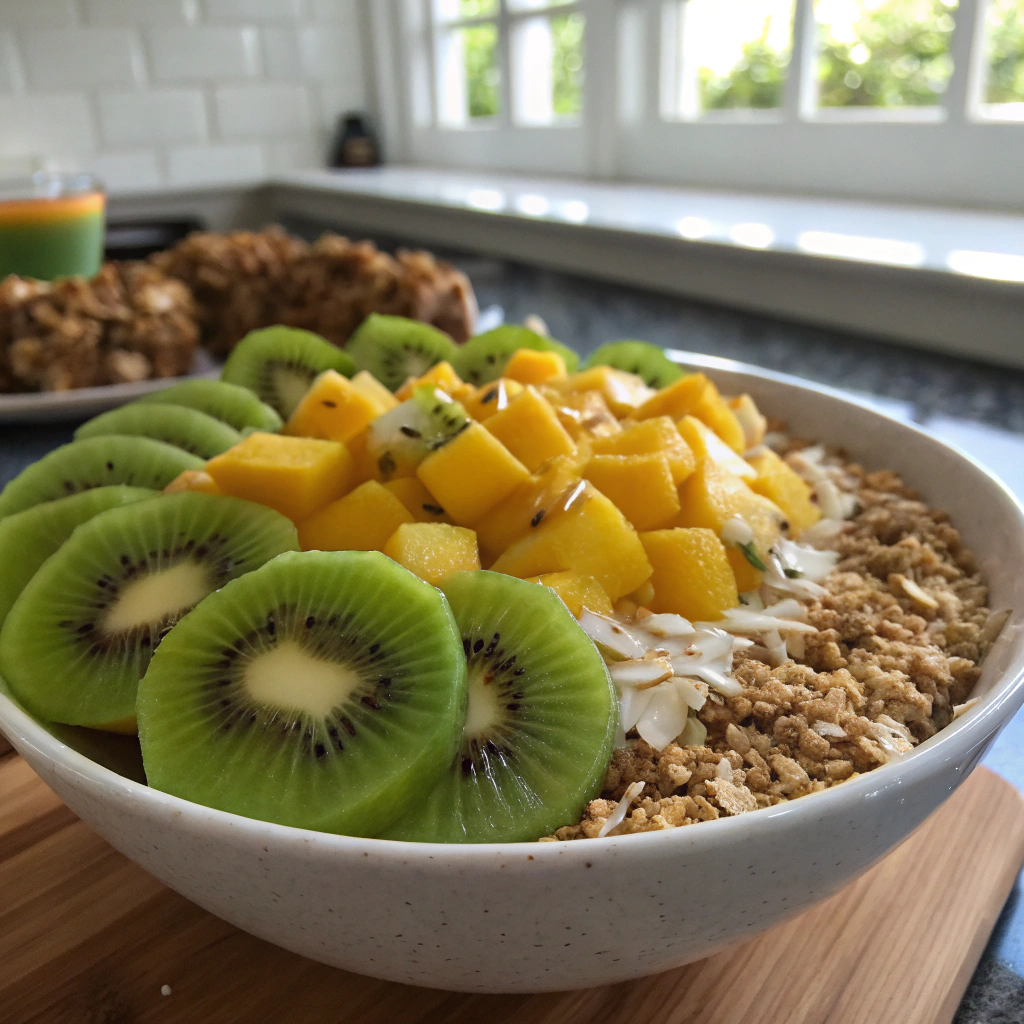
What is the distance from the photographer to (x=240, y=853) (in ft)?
1.42

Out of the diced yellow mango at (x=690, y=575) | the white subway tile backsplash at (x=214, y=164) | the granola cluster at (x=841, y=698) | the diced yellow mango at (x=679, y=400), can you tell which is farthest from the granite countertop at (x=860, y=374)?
the white subway tile backsplash at (x=214, y=164)

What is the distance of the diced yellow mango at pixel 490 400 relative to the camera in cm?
81

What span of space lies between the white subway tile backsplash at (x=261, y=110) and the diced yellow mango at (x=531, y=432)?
11.9 ft

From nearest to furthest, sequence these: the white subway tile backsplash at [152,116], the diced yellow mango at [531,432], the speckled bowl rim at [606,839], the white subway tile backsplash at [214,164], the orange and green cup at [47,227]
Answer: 1. the speckled bowl rim at [606,839]
2. the diced yellow mango at [531,432]
3. the orange and green cup at [47,227]
4. the white subway tile backsplash at [152,116]
5. the white subway tile backsplash at [214,164]

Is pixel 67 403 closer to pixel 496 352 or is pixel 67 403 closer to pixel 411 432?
pixel 496 352

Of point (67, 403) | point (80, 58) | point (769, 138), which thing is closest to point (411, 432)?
point (67, 403)

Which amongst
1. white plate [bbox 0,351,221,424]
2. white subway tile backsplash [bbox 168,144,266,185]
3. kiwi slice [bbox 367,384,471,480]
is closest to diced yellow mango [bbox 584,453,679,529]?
kiwi slice [bbox 367,384,471,480]

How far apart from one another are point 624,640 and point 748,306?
142 cm

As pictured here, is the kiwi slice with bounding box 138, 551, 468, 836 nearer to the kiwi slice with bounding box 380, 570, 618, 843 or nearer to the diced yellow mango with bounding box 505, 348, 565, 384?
the kiwi slice with bounding box 380, 570, 618, 843

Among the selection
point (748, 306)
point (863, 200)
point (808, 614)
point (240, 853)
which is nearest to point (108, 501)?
point (240, 853)

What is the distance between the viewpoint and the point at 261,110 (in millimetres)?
3953

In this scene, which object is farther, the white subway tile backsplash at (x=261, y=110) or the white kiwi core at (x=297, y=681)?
the white subway tile backsplash at (x=261, y=110)

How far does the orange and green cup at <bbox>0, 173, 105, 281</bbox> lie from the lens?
188 cm

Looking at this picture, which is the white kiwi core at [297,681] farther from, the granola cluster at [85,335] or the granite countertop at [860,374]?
the granola cluster at [85,335]
